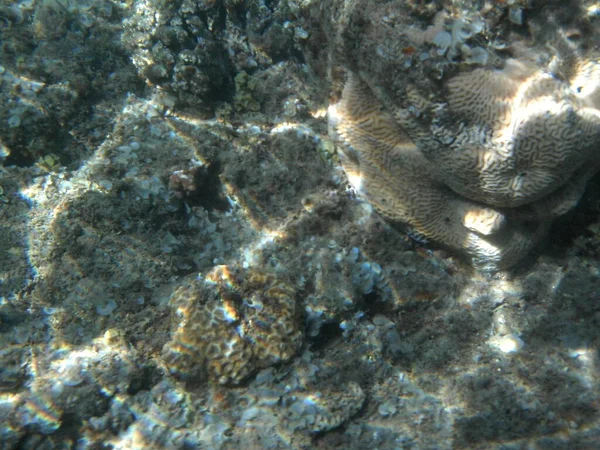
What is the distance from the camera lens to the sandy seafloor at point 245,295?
314cm

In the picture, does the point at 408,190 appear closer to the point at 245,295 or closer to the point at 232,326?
the point at 245,295

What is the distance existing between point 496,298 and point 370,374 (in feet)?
4.77

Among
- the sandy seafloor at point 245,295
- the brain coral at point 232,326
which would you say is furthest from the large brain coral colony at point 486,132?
the brain coral at point 232,326

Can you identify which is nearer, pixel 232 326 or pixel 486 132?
pixel 486 132

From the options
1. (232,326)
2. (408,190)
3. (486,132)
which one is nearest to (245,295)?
(232,326)

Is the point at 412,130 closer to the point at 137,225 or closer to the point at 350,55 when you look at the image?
the point at 350,55

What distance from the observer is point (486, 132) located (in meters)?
2.83

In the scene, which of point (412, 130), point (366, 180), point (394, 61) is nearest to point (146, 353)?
point (366, 180)

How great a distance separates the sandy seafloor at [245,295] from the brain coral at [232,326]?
0.06 feet

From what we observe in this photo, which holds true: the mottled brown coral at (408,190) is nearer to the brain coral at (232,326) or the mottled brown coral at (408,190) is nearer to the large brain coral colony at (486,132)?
the large brain coral colony at (486,132)

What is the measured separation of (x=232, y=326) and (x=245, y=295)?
30 centimetres

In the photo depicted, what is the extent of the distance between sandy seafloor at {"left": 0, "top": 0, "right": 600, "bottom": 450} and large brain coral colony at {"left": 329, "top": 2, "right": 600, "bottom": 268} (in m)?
0.47

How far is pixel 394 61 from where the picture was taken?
2838mm

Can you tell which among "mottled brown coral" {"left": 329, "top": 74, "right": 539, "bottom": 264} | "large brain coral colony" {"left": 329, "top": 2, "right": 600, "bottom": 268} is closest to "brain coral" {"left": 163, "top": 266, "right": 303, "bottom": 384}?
"mottled brown coral" {"left": 329, "top": 74, "right": 539, "bottom": 264}
